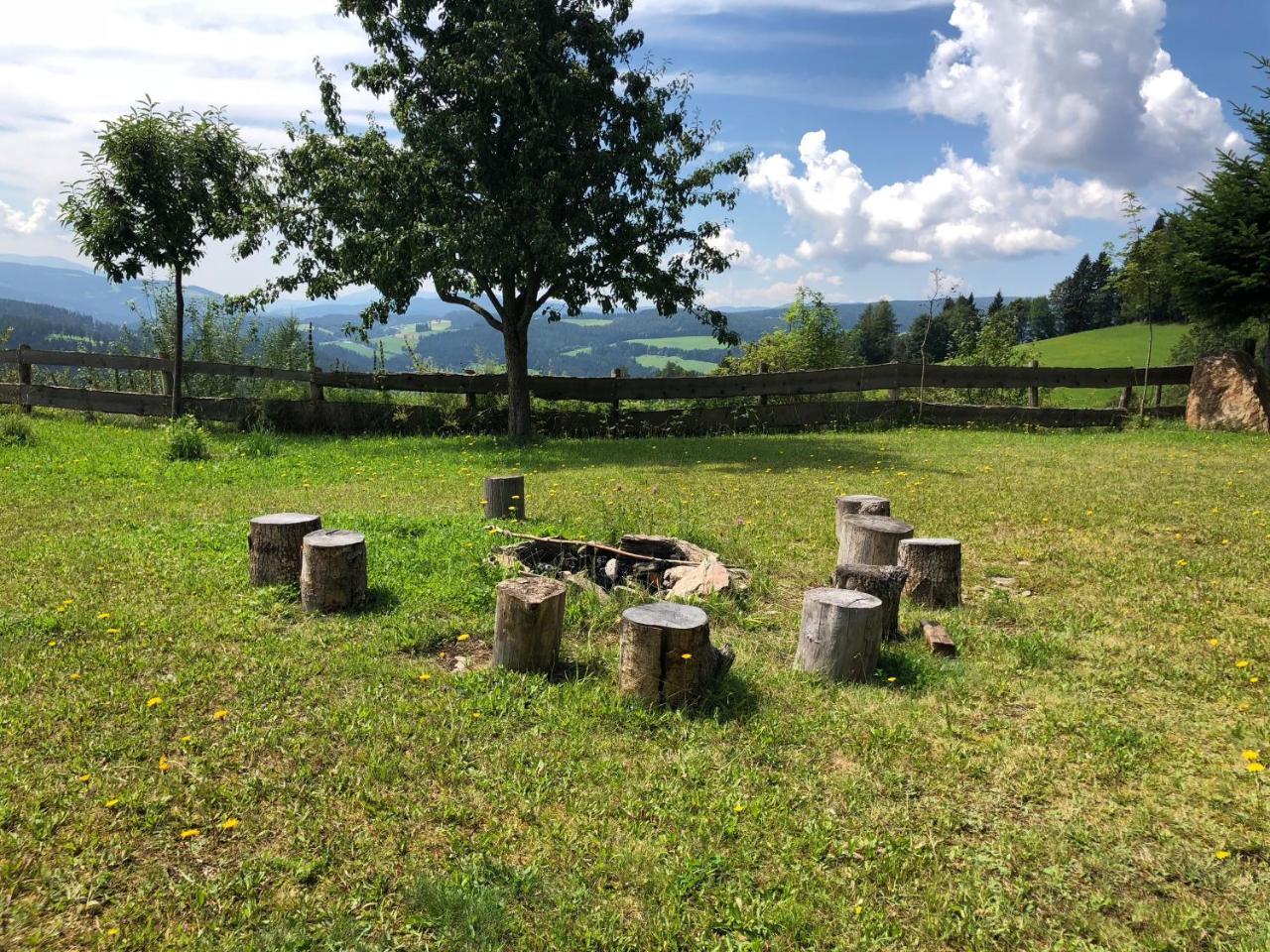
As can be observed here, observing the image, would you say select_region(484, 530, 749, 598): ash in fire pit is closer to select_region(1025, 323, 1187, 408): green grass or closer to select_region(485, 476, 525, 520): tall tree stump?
select_region(485, 476, 525, 520): tall tree stump

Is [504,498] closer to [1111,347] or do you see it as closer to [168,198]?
[168,198]

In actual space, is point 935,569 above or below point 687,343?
below

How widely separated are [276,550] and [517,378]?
9476mm

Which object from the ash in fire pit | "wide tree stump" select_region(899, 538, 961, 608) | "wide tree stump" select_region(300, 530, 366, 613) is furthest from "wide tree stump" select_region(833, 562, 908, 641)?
"wide tree stump" select_region(300, 530, 366, 613)

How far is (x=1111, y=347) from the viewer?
5372cm

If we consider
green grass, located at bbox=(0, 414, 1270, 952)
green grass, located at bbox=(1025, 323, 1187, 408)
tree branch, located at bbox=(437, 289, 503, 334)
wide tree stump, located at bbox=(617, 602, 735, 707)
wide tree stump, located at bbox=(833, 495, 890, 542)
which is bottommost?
green grass, located at bbox=(0, 414, 1270, 952)

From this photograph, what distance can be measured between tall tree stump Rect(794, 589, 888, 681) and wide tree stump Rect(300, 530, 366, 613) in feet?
9.84

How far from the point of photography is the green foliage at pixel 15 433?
11523 mm

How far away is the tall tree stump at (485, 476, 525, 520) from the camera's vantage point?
7.47 metres

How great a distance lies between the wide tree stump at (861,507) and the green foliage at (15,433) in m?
12.3

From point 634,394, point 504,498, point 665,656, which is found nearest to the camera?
point 665,656

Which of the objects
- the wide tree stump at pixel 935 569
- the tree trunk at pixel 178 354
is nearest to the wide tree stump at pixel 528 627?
the wide tree stump at pixel 935 569

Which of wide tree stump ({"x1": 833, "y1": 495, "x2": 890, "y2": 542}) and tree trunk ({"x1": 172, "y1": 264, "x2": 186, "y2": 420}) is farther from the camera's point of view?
tree trunk ({"x1": 172, "y1": 264, "x2": 186, "y2": 420})

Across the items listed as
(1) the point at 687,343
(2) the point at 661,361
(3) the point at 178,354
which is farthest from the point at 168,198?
(1) the point at 687,343
